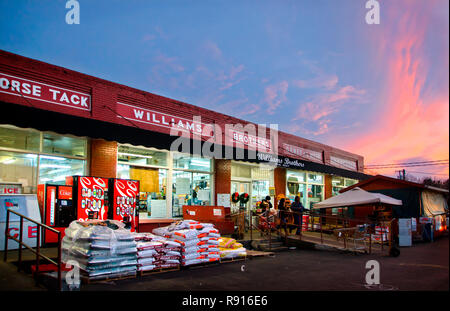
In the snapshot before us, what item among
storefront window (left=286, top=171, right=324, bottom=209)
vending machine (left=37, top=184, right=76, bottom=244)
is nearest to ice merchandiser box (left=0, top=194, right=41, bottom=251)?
vending machine (left=37, top=184, right=76, bottom=244)

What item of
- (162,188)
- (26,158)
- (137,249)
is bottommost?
(137,249)

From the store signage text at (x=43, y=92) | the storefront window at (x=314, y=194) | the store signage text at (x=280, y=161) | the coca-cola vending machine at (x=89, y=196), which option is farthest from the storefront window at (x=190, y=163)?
the storefront window at (x=314, y=194)

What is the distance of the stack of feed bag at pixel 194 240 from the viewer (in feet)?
29.8

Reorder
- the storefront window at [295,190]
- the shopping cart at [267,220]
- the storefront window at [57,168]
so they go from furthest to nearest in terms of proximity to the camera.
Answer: the storefront window at [295,190]
the shopping cart at [267,220]
the storefront window at [57,168]

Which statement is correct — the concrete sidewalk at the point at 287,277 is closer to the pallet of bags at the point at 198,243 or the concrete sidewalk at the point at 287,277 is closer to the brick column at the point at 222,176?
the pallet of bags at the point at 198,243

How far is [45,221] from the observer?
9.88 m

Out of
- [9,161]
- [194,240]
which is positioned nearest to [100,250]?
[194,240]

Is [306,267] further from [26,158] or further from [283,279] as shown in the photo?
[26,158]

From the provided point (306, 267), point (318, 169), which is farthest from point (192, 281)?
point (318, 169)

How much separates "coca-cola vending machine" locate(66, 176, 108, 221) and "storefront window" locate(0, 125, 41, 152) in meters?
1.41

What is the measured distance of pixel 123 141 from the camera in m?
10.7

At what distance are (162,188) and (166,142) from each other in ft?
7.98

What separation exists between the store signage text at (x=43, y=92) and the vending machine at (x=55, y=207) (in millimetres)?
2573

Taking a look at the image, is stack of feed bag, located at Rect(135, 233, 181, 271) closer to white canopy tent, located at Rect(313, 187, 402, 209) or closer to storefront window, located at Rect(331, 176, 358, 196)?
white canopy tent, located at Rect(313, 187, 402, 209)
